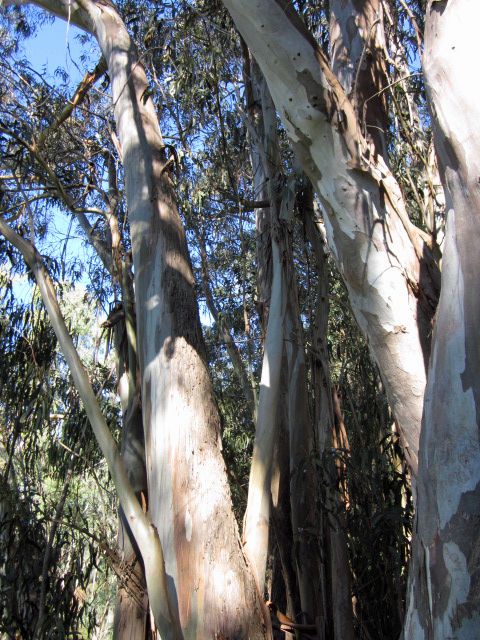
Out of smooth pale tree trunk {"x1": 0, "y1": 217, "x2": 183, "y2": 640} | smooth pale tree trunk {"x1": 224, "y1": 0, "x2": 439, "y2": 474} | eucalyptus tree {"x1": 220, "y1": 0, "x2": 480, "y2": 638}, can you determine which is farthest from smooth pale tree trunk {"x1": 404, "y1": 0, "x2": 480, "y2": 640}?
smooth pale tree trunk {"x1": 0, "y1": 217, "x2": 183, "y2": 640}

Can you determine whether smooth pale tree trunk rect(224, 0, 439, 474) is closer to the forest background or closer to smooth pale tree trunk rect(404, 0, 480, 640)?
the forest background

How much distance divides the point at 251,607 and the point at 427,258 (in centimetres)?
108

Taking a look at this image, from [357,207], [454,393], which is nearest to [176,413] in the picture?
[357,207]

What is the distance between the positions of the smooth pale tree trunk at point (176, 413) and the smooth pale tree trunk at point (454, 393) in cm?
57

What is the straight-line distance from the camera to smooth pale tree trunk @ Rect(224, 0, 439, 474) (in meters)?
1.59

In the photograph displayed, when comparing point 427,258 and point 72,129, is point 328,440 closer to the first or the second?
point 427,258

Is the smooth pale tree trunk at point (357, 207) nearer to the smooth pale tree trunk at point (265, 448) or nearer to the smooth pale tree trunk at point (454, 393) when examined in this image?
the smooth pale tree trunk at point (454, 393)

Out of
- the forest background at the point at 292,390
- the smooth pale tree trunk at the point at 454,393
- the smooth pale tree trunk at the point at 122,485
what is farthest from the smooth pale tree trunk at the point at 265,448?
the smooth pale tree trunk at the point at 454,393

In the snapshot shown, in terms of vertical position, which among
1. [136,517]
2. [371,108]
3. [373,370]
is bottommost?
[136,517]

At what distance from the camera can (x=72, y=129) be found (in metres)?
5.19

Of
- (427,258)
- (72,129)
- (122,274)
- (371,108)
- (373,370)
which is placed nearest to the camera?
(427,258)

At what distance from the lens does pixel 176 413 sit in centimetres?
191

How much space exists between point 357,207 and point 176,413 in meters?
0.84

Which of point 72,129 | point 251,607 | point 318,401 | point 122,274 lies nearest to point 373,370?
point 318,401
